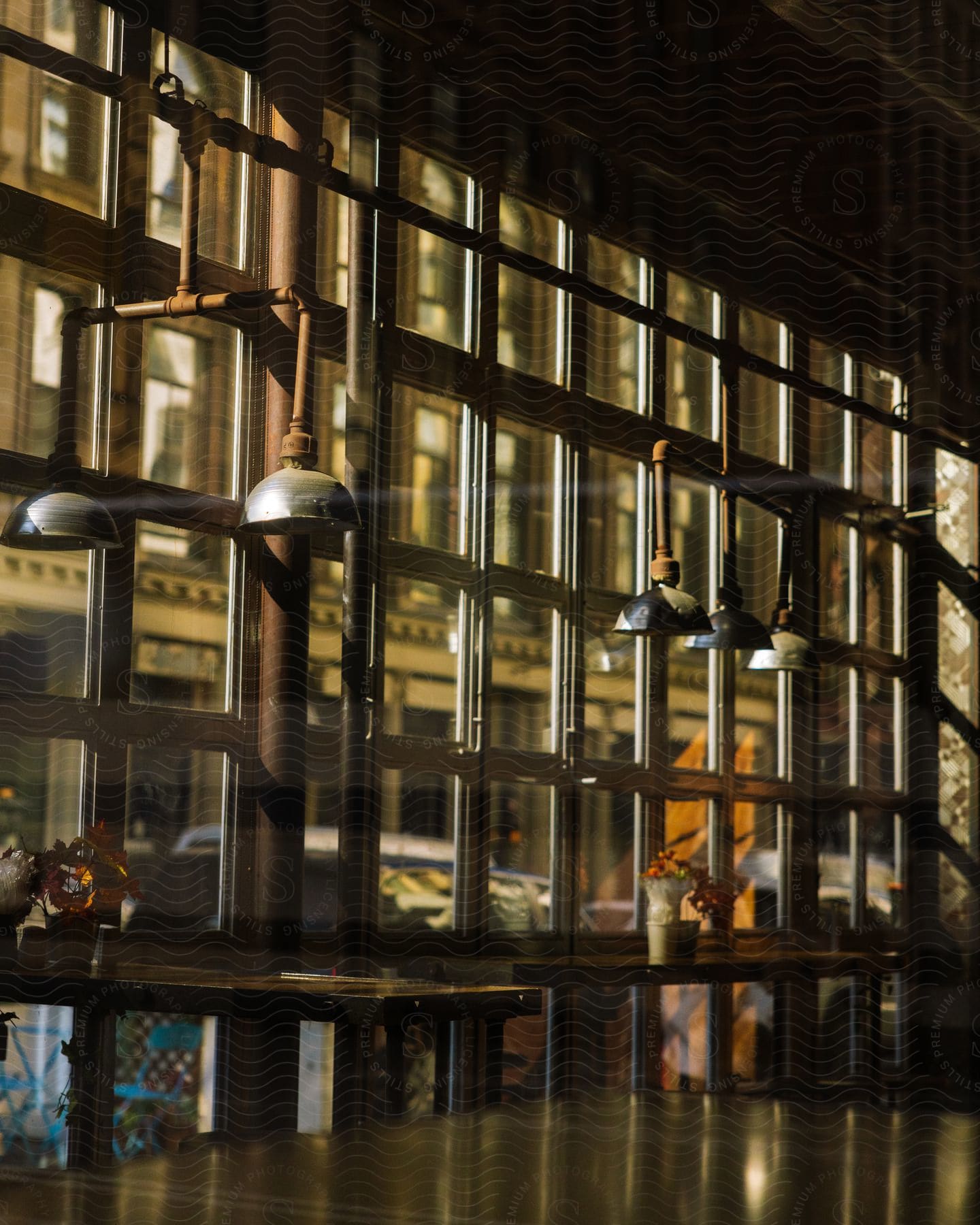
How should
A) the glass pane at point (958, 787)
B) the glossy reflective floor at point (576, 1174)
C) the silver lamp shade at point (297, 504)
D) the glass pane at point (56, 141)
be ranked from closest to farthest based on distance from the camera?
the glossy reflective floor at point (576, 1174)
the silver lamp shade at point (297, 504)
the glass pane at point (56, 141)
the glass pane at point (958, 787)

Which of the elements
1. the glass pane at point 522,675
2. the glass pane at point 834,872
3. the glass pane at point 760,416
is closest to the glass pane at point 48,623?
the glass pane at point 522,675

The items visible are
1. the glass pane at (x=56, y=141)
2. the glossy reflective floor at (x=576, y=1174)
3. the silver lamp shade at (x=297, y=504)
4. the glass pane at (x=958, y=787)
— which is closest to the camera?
the glossy reflective floor at (x=576, y=1174)

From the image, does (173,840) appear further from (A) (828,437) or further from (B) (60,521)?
(A) (828,437)

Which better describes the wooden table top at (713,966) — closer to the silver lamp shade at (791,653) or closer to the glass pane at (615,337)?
the silver lamp shade at (791,653)

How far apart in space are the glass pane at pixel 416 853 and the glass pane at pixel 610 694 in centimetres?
21

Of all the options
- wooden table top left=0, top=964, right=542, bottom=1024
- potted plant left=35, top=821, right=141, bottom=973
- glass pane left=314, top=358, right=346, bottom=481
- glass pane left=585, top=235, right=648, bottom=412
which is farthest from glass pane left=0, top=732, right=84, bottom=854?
glass pane left=585, top=235, right=648, bottom=412

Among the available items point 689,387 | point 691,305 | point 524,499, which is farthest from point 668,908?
point 691,305

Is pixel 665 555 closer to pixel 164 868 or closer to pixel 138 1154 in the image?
pixel 164 868

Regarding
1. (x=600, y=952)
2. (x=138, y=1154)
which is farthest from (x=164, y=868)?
(x=600, y=952)

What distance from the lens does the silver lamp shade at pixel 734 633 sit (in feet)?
6.18

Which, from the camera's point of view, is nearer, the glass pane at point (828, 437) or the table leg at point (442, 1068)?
the table leg at point (442, 1068)

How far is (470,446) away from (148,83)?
60 cm

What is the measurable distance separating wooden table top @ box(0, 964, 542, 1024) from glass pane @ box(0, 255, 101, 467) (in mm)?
618

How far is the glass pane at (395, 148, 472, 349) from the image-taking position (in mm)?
1902
